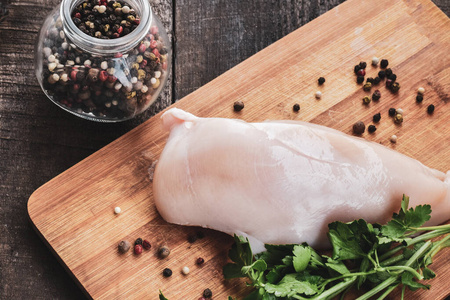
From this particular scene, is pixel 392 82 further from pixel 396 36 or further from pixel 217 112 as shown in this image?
pixel 217 112

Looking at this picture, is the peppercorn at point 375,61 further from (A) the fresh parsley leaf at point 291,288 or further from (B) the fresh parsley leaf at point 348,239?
(A) the fresh parsley leaf at point 291,288

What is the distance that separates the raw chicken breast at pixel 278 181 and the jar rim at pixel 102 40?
0.36m

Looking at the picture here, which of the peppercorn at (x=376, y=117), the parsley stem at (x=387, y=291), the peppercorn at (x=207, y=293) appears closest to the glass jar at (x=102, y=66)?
the peppercorn at (x=207, y=293)

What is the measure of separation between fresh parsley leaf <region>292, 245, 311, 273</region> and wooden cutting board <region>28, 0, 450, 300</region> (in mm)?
238

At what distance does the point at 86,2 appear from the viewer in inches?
89.2

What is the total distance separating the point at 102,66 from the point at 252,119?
58 centimetres

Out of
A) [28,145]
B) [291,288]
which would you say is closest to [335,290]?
[291,288]

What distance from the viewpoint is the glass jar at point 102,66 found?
85.7 inches

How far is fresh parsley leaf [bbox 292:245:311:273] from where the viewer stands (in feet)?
6.93

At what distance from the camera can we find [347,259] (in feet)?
7.30

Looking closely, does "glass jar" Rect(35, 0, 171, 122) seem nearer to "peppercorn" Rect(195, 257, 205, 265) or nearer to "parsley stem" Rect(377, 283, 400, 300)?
"peppercorn" Rect(195, 257, 205, 265)

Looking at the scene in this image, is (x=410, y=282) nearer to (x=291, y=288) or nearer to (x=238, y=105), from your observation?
(x=291, y=288)

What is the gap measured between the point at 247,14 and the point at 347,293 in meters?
1.15

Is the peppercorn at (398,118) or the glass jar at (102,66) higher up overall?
the peppercorn at (398,118)
